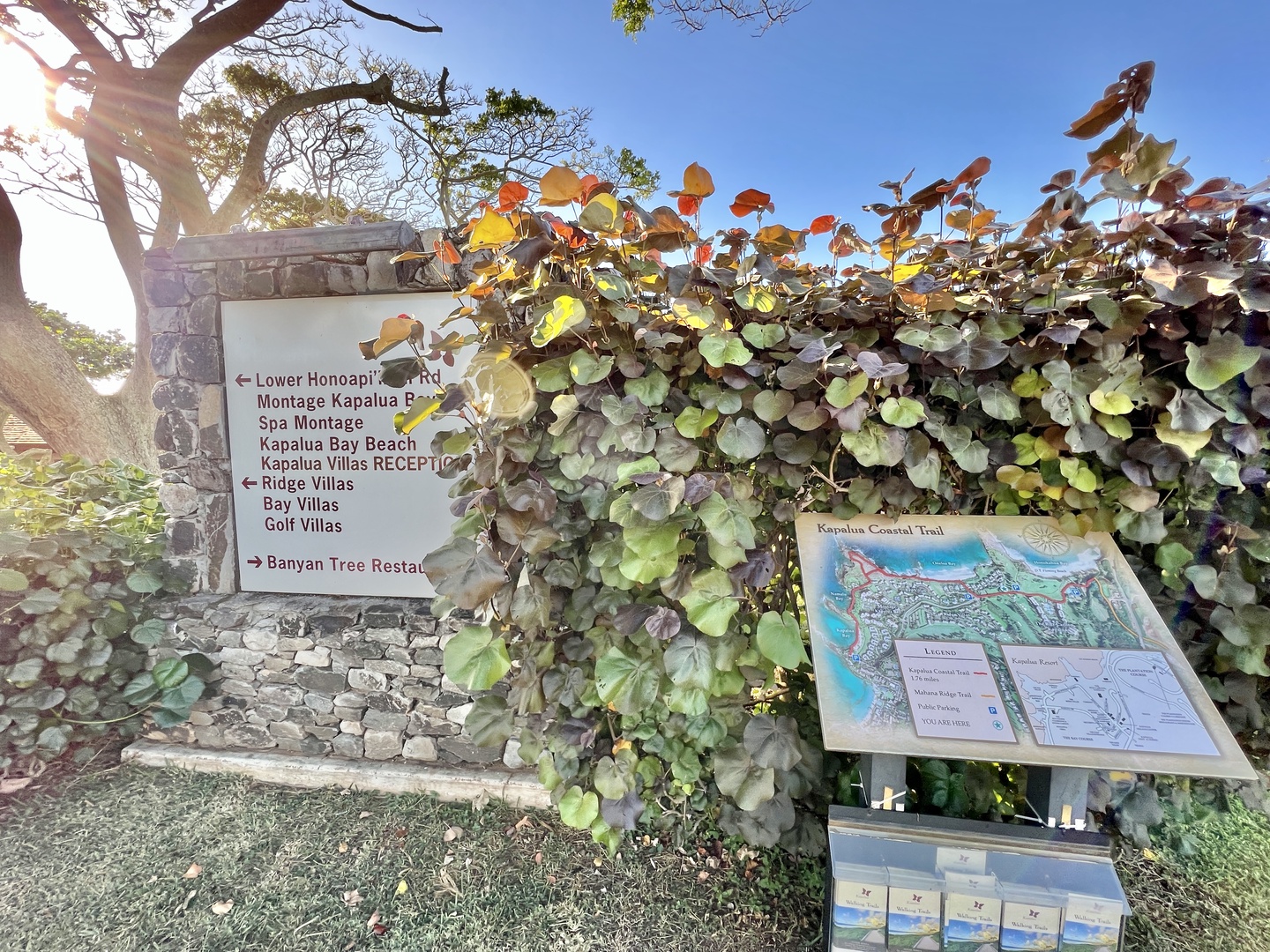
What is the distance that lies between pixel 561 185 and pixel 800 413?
75 centimetres

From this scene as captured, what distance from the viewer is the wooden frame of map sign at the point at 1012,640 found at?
42.3 inches

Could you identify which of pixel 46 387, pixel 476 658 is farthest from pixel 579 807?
pixel 46 387

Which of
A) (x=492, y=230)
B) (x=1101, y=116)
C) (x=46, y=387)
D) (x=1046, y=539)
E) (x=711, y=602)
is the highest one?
(x=46, y=387)

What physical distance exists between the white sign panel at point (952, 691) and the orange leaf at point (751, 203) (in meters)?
1.08

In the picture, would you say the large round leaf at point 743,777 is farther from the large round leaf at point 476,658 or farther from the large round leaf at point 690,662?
the large round leaf at point 476,658

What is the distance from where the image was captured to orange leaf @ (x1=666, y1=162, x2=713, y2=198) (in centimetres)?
126

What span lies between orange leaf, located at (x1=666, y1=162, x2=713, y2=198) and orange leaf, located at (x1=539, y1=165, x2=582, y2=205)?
22cm

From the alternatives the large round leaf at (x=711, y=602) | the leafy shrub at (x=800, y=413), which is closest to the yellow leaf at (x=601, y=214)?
the leafy shrub at (x=800, y=413)

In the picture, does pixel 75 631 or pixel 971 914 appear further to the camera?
pixel 75 631

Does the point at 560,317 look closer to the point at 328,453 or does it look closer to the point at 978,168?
the point at 978,168

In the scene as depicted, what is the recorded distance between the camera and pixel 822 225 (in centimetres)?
140

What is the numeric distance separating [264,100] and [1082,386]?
11322mm

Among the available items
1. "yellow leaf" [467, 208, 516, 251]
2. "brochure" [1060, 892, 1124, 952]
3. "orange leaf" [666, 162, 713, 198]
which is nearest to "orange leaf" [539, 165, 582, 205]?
"yellow leaf" [467, 208, 516, 251]

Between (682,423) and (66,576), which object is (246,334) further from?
(682,423)
